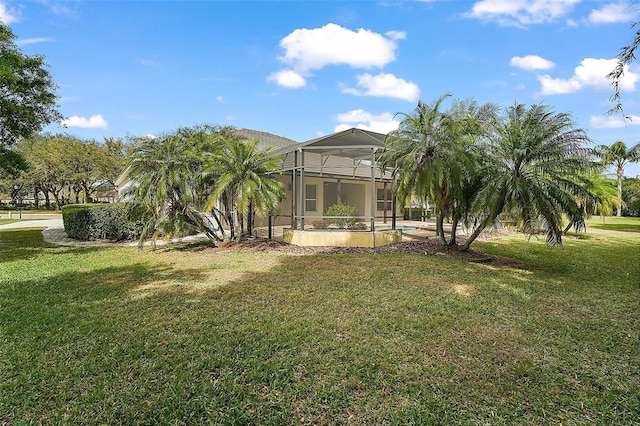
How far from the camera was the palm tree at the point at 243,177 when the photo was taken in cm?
996

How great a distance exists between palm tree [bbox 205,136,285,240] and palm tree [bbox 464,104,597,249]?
5.99 meters

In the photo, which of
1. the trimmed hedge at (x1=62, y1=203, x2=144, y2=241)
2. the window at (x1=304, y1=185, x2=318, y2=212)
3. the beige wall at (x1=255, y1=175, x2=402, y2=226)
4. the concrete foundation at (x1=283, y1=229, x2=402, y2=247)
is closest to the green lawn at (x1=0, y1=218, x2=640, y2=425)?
the concrete foundation at (x1=283, y1=229, x2=402, y2=247)

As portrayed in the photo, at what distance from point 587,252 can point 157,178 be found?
46.8ft

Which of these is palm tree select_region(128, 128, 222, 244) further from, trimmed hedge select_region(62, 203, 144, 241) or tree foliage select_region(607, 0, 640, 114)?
tree foliage select_region(607, 0, 640, 114)

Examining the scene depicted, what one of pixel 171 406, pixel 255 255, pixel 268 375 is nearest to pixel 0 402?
pixel 171 406

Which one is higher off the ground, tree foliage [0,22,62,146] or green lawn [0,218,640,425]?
tree foliage [0,22,62,146]

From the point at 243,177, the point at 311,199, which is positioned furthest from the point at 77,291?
the point at 311,199

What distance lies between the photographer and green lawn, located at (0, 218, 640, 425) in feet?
9.27

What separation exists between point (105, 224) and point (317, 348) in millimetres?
12321

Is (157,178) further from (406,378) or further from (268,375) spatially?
(406,378)

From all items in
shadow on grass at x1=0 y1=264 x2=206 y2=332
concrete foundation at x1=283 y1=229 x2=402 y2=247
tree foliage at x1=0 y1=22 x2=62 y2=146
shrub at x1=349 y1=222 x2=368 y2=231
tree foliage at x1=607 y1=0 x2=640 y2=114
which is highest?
tree foliage at x1=0 y1=22 x2=62 y2=146

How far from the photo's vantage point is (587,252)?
444 inches

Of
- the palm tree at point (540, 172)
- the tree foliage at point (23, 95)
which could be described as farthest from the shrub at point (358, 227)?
the tree foliage at point (23, 95)

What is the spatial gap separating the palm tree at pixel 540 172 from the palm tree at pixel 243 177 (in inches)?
236
